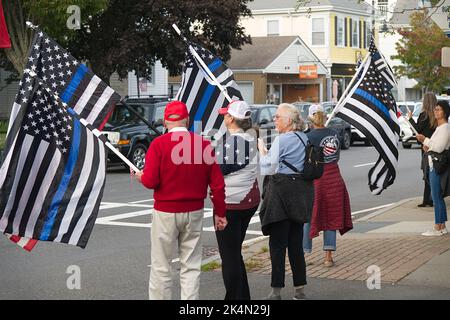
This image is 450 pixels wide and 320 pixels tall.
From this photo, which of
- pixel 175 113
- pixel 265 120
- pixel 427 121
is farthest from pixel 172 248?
pixel 265 120

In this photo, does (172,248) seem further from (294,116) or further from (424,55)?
(424,55)

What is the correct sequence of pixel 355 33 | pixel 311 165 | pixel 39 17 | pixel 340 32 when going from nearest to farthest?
pixel 311 165, pixel 39 17, pixel 340 32, pixel 355 33

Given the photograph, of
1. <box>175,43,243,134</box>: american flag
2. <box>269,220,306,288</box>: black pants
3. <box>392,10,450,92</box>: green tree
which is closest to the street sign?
<box>175,43,243,134</box>: american flag

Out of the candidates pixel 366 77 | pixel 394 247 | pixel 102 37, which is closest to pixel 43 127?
pixel 366 77

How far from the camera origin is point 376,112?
33.3ft

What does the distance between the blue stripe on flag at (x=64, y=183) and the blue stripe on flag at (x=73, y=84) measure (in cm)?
30

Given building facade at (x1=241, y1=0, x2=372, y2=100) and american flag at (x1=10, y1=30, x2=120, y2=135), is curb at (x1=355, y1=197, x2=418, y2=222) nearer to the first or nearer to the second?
american flag at (x1=10, y1=30, x2=120, y2=135)

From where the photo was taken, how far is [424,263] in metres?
9.33

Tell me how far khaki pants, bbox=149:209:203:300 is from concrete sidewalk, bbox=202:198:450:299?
4.42 ft

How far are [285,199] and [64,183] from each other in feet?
6.62

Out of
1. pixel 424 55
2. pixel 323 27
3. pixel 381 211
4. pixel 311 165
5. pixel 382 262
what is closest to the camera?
pixel 311 165

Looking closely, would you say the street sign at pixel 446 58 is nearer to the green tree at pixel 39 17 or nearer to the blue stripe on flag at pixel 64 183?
the blue stripe on flag at pixel 64 183

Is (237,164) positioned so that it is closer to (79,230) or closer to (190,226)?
(190,226)

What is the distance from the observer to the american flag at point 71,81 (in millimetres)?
7684
